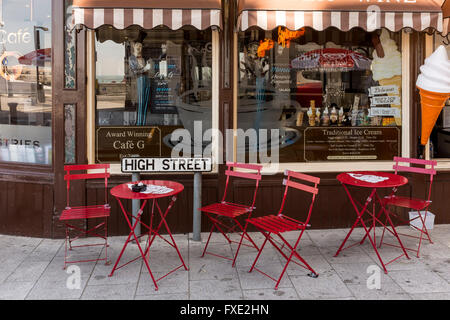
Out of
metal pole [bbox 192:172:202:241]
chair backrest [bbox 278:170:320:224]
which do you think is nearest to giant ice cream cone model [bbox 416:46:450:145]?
chair backrest [bbox 278:170:320:224]

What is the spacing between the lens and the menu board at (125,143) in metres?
6.18

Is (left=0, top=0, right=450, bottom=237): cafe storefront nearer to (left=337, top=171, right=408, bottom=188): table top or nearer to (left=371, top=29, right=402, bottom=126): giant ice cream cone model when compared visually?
(left=371, top=29, right=402, bottom=126): giant ice cream cone model

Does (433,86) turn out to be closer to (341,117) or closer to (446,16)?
(446,16)

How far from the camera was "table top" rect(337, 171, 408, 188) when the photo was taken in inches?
202

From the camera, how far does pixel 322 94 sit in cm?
656

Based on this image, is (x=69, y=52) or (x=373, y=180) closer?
(x=373, y=180)

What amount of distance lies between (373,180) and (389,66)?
6.50 ft

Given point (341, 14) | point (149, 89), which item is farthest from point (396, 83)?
point (149, 89)

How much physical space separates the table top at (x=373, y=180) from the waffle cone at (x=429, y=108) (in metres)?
1.11

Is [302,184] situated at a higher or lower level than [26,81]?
lower

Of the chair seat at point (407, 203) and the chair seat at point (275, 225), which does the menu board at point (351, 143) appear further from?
the chair seat at point (275, 225)

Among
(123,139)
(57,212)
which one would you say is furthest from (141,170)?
(57,212)

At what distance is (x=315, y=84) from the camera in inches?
257

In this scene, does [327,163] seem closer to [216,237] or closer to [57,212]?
[216,237]
